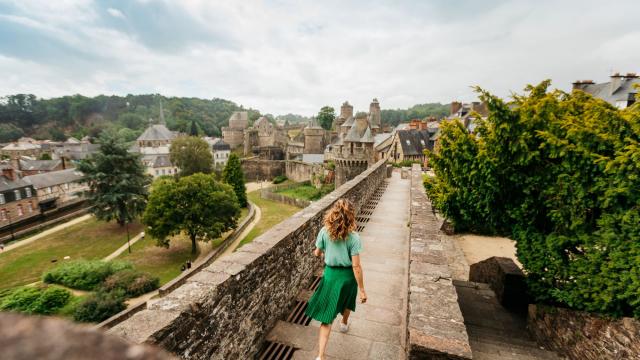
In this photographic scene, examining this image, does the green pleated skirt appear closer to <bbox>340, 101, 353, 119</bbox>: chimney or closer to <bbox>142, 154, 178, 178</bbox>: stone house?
<bbox>142, 154, 178, 178</bbox>: stone house

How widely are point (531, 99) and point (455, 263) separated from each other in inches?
288

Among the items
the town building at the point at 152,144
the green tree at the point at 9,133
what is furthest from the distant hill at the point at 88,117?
the town building at the point at 152,144

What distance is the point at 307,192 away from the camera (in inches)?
1671

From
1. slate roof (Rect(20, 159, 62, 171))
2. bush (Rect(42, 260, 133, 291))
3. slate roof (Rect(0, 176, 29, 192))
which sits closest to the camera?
bush (Rect(42, 260, 133, 291))

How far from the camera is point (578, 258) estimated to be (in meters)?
5.37

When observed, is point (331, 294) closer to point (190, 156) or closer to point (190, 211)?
point (190, 211)

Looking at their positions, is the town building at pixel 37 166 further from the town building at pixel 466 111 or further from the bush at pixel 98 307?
the town building at pixel 466 111

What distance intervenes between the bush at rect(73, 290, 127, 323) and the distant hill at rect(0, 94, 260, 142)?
87569mm

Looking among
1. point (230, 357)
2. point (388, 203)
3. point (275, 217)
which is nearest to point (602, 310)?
point (230, 357)

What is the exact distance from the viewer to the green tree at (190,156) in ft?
160

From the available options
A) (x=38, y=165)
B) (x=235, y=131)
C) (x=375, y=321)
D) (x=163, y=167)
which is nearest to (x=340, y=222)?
(x=375, y=321)

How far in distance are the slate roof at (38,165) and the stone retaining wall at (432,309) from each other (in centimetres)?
6547

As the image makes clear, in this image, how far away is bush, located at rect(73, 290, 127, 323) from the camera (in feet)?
46.2

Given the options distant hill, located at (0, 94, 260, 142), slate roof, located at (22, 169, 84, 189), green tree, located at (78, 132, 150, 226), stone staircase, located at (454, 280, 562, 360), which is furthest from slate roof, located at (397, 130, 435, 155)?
distant hill, located at (0, 94, 260, 142)
